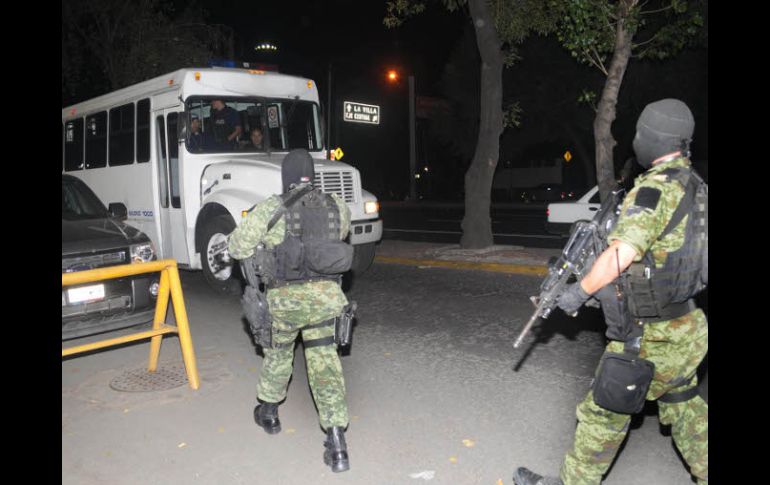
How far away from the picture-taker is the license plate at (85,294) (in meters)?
5.56

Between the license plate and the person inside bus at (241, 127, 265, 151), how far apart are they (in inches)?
155

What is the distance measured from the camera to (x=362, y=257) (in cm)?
1005

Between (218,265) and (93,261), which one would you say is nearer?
(93,261)

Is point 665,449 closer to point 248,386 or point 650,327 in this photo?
point 650,327

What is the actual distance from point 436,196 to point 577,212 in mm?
33893

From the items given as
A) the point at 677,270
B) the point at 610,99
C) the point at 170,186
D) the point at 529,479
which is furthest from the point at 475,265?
the point at 677,270

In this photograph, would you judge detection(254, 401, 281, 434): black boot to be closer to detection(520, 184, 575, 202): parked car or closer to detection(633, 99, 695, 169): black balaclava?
detection(633, 99, 695, 169): black balaclava

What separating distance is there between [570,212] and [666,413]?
32.4ft

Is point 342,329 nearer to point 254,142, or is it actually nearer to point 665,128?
point 665,128

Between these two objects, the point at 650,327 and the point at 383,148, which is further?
the point at 383,148

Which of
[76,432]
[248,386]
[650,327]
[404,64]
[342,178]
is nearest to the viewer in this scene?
[650,327]
